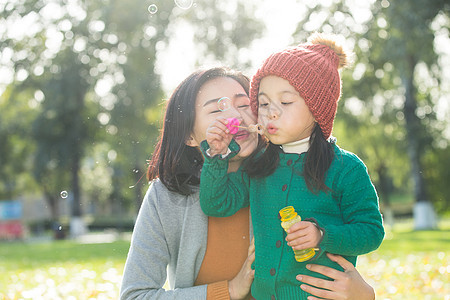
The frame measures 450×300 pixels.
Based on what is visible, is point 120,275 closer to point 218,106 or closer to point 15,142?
point 218,106

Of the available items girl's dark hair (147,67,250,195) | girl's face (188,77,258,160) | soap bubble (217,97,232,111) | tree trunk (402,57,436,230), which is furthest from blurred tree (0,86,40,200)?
soap bubble (217,97,232,111)

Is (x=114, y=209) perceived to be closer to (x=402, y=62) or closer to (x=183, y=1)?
(x=402, y=62)

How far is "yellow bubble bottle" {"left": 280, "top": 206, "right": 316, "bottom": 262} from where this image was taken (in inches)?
72.2

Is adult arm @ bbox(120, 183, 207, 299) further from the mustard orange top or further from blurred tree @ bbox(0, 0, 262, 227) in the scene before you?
blurred tree @ bbox(0, 0, 262, 227)

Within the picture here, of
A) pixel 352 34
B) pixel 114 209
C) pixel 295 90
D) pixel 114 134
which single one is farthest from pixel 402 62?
pixel 114 209

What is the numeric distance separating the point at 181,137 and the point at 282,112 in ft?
1.73

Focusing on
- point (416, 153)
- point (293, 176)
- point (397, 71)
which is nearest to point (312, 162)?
point (293, 176)

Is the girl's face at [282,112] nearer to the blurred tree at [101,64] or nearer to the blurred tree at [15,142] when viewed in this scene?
the blurred tree at [101,64]

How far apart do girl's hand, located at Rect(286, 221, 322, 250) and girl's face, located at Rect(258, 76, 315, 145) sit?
1.23 feet

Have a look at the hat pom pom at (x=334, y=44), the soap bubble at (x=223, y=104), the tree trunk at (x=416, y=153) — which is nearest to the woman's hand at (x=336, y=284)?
the soap bubble at (x=223, y=104)

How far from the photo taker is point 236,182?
216 centimetres

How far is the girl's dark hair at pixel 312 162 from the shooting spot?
6.41 ft

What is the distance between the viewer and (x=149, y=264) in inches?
85.0

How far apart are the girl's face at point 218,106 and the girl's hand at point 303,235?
0.48 metres
